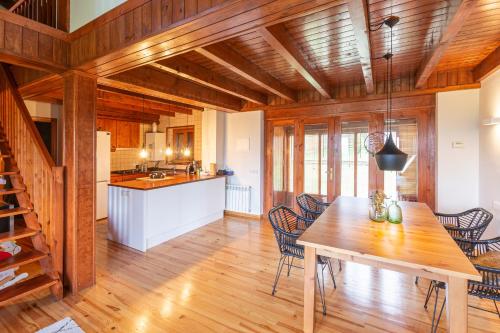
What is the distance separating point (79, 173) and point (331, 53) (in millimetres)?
3179

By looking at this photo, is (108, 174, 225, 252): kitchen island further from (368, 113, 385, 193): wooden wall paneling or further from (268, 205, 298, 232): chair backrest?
(368, 113, 385, 193): wooden wall paneling

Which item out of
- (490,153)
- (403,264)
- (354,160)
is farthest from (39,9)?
(490,153)

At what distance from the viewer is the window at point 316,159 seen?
4.77 m

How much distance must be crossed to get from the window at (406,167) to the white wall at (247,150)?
2.49m

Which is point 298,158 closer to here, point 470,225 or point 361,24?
point 470,225

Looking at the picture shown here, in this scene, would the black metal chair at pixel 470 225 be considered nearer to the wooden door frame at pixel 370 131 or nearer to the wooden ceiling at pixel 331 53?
the wooden door frame at pixel 370 131

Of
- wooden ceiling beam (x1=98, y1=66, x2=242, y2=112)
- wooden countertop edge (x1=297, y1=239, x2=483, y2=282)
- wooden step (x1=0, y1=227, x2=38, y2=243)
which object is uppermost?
wooden ceiling beam (x1=98, y1=66, x2=242, y2=112)

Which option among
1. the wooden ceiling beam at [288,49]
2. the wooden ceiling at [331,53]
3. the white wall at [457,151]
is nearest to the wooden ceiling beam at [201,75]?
the wooden ceiling at [331,53]

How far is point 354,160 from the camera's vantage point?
4500 mm

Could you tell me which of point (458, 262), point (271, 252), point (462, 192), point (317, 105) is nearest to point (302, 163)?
point (317, 105)

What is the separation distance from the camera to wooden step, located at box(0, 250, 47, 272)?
2.21 metres

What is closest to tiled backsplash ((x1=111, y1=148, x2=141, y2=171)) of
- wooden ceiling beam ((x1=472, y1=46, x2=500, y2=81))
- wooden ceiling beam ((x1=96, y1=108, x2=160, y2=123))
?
wooden ceiling beam ((x1=96, y1=108, x2=160, y2=123))

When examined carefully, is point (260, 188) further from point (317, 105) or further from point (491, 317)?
point (491, 317)

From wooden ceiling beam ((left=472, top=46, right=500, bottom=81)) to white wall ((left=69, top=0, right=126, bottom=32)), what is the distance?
4.16 meters
